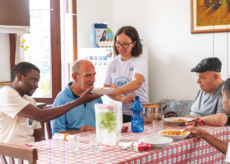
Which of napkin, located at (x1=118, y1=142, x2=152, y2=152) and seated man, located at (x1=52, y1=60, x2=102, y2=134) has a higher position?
seated man, located at (x1=52, y1=60, x2=102, y2=134)

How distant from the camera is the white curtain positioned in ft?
10.4

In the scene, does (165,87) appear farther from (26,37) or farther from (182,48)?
(26,37)

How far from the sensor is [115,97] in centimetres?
205

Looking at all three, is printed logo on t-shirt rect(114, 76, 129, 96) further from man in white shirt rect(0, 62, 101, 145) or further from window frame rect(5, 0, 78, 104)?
window frame rect(5, 0, 78, 104)

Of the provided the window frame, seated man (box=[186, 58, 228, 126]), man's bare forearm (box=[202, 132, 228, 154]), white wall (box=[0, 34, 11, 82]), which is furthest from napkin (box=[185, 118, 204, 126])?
white wall (box=[0, 34, 11, 82])

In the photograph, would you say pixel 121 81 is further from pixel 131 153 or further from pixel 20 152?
pixel 20 152

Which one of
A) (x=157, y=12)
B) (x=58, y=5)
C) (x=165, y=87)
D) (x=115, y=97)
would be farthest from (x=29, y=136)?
(x=157, y=12)

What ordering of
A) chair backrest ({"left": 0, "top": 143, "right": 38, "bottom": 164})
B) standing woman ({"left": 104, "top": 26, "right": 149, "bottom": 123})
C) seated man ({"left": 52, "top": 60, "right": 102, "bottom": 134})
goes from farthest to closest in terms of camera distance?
1. standing woman ({"left": 104, "top": 26, "right": 149, "bottom": 123})
2. seated man ({"left": 52, "top": 60, "right": 102, "bottom": 134})
3. chair backrest ({"left": 0, "top": 143, "right": 38, "bottom": 164})

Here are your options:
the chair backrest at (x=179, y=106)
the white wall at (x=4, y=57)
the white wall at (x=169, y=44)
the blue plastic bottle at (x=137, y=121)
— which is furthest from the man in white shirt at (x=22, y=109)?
the white wall at (x=169, y=44)

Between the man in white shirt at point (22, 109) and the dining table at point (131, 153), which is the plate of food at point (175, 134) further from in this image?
the man in white shirt at point (22, 109)

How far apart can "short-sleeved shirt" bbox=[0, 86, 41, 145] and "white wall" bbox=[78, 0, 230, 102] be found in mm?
2053

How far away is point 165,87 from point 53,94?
1.44 meters

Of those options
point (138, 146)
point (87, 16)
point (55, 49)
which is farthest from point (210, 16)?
point (138, 146)

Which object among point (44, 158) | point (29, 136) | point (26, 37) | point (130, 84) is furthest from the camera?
point (26, 37)
